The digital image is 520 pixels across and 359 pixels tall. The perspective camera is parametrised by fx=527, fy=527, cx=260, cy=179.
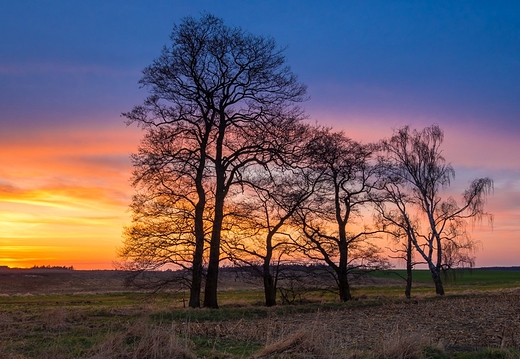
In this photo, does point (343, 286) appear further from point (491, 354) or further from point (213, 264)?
point (491, 354)

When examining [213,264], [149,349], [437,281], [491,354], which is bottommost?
[491,354]

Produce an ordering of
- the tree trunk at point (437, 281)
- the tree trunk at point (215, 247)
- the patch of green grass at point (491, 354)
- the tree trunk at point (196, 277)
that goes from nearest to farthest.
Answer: the patch of green grass at point (491, 354), the tree trunk at point (196, 277), the tree trunk at point (215, 247), the tree trunk at point (437, 281)

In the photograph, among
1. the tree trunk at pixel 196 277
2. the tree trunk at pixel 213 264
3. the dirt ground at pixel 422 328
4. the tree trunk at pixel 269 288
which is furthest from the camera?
the tree trunk at pixel 269 288

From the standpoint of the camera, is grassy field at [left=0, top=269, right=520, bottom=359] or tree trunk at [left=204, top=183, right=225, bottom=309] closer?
grassy field at [left=0, top=269, right=520, bottom=359]

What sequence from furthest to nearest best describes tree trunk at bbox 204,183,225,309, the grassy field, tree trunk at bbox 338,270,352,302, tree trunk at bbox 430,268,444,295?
tree trunk at bbox 430,268,444,295
tree trunk at bbox 338,270,352,302
tree trunk at bbox 204,183,225,309
the grassy field

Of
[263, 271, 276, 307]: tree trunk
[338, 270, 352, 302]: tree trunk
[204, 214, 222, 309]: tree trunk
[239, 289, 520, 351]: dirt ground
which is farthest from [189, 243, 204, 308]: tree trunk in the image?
[338, 270, 352, 302]: tree trunk

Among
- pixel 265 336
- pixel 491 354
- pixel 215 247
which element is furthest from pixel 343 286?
pixel 491 354

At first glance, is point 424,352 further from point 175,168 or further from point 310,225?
point 310,225

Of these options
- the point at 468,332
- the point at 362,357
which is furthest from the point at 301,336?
the point at 468,332

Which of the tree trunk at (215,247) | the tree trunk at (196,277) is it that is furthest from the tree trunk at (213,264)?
the tree trunk at (196,277)

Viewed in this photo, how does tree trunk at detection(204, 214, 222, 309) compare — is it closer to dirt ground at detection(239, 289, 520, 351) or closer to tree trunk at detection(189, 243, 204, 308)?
tree trunk at detection(189, 243, 204, 308)

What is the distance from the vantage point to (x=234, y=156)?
85.1 feet

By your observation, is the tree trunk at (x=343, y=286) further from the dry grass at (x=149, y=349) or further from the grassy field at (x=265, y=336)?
the dry grass at (x=149, y=349)

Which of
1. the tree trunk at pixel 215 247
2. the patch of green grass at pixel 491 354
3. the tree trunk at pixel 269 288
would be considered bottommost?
the patch of green grass at pixel 491 354
